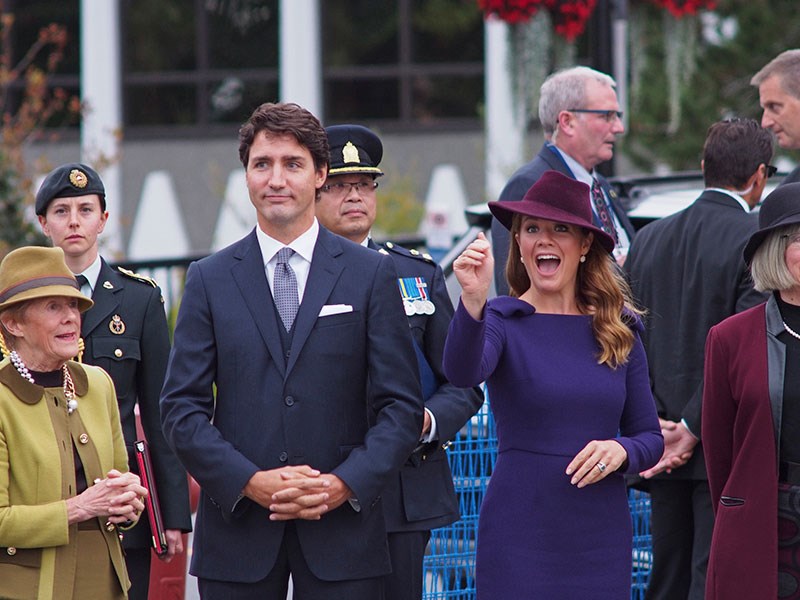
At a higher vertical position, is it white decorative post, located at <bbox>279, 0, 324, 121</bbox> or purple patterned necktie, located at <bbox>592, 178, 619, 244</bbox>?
white decorative post, located at <bbox>279, 0, 324, 121</bbox>

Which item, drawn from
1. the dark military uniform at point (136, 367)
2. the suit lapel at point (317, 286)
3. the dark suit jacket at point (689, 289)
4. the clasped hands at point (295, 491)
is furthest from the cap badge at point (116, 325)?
the dark suit jacket at point (689, 289)

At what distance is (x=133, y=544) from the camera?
4906 mm

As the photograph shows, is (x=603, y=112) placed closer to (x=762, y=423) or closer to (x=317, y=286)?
(x=762, y=423)

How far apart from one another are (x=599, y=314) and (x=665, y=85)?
11.1 meters

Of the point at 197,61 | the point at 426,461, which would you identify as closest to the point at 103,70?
the point at 197,61

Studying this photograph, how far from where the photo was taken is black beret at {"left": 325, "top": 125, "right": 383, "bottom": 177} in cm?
518

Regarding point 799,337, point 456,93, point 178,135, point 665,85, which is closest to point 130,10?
point 178,135

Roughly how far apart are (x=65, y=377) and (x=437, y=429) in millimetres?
1231

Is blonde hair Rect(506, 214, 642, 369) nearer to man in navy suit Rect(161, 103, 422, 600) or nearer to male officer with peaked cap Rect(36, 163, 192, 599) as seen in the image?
man in navy suit Rect(161, 103, 422, 600)

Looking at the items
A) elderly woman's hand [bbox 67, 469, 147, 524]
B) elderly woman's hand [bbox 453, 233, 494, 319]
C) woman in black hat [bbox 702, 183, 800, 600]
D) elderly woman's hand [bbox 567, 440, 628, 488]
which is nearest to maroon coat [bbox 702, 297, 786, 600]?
woman in black hat [bbox 702, 183, 800, 600]

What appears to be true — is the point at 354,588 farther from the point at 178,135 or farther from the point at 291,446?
the point at 178,135

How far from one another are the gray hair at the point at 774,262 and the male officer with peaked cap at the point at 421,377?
42.3 inches

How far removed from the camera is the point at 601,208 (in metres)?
6.26

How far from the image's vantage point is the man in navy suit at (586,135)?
630 centimetres
